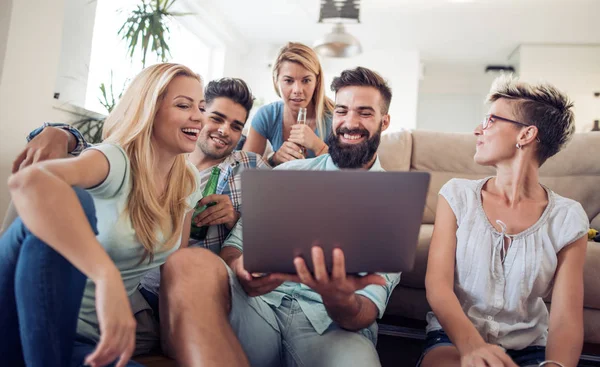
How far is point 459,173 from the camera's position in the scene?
94.7 inches

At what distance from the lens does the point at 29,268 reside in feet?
2.67

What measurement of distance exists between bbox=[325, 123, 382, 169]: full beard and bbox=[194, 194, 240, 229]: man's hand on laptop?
1.53ft

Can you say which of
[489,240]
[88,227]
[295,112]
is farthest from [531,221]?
[295,112]

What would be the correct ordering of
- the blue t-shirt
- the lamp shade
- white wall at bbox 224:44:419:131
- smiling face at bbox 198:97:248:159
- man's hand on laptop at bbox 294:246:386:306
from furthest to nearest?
white wall at bbox 224:44:419:131, the lamp shade, the blue t-shirt, smiling face at bbox 198:97:248:159, man's hand on laptop at bbox 294:246:386:306

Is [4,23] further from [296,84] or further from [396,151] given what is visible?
[396,151]

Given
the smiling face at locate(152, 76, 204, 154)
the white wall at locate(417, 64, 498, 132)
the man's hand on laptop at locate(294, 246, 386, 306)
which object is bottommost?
the man's hand on laptop at locate(294, 246, 386, 306)

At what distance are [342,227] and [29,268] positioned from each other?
1.86 feet

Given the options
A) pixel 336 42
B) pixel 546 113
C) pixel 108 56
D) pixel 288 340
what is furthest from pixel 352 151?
pixel 108 56

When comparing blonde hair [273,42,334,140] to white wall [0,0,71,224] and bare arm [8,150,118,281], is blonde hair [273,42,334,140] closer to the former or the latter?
white wall [0,0,71,224]

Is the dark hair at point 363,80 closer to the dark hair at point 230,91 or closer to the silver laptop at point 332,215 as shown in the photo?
the dark hair at point 230,91

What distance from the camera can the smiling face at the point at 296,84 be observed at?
238 cm

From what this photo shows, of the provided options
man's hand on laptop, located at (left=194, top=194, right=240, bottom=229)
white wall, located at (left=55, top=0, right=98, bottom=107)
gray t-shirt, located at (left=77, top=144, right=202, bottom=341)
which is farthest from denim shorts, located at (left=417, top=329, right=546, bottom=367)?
white wall, located at (left=55, top=0, right=98, bottom=107)

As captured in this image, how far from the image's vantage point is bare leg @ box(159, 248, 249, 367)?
3.18 ft

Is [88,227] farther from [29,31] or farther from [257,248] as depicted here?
[29,31]
